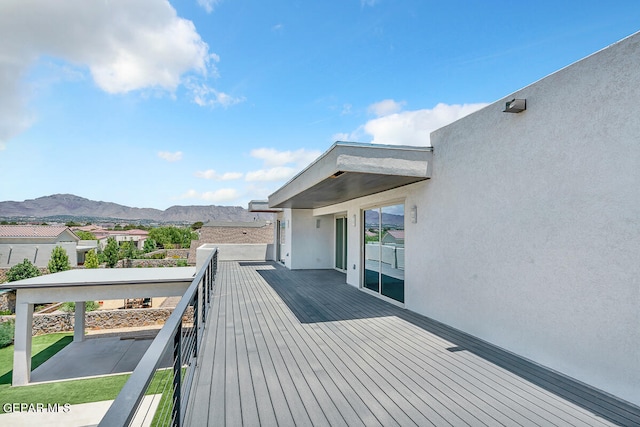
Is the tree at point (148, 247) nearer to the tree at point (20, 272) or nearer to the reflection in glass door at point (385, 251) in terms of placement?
the tree at point (20, 272)

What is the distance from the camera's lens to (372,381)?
3.22 metres

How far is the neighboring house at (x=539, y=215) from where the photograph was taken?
9.41ft

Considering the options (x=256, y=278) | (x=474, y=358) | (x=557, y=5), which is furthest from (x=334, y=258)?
(x=557, y=5)

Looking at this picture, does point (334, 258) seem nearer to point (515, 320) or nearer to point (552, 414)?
point (515, 320)

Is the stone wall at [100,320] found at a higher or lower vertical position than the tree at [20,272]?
lower

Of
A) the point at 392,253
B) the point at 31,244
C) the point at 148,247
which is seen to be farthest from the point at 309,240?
the point at 148,247

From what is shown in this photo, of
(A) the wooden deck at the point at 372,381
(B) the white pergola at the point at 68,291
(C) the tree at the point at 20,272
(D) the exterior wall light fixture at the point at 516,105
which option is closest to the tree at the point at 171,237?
(C) the tree at the point at 20,272

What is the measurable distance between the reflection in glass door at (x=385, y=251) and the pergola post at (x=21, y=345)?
11.1 meters

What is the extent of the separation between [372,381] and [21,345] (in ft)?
41.4

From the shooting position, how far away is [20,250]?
3203 cm

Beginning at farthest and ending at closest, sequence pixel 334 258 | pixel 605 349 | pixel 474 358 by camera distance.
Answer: pixel 334 258 < pixel 474 358 < pixel 605 349

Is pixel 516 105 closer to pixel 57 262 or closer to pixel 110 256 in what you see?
pixel 57 262

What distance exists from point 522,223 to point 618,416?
2.01m

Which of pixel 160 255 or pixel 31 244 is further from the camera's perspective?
pixel 160 255
